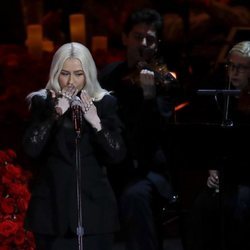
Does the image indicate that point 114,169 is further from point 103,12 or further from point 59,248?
point 103,12

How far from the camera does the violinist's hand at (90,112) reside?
5.05 m

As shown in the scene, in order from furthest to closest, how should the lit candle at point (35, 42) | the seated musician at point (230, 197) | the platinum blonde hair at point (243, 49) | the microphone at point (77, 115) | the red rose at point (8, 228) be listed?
the lit candle at point (35, 42) → the platinum blonde hair at point (243, 49) → the red rose at point (8, 228) → the seated musician at point (230, 197) → the microphone at point (77, 115)

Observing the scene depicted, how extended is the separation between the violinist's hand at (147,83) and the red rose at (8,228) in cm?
118

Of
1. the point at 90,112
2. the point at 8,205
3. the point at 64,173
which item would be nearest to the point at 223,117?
the point at 90,112

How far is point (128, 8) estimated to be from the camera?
35.6ft

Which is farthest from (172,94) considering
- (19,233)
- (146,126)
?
(19,233)

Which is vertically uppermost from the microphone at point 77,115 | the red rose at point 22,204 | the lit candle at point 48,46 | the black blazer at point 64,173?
the microphone at point 77,115

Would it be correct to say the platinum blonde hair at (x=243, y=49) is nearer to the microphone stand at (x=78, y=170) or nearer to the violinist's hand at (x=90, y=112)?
the violinist's hand at (x=90, y=112)

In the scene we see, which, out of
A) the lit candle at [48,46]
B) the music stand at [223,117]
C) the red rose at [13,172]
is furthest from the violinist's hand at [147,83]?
the lit candle at [48,46]

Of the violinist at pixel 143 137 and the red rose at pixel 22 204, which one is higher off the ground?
the violinist at pixel 143 137

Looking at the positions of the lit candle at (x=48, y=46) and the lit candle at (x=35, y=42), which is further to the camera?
the lit candle at (x=48, y=46)

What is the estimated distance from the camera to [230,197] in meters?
5.82

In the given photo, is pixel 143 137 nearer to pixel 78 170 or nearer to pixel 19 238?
pixel 19 238

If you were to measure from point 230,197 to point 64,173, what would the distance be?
1.29 meters
